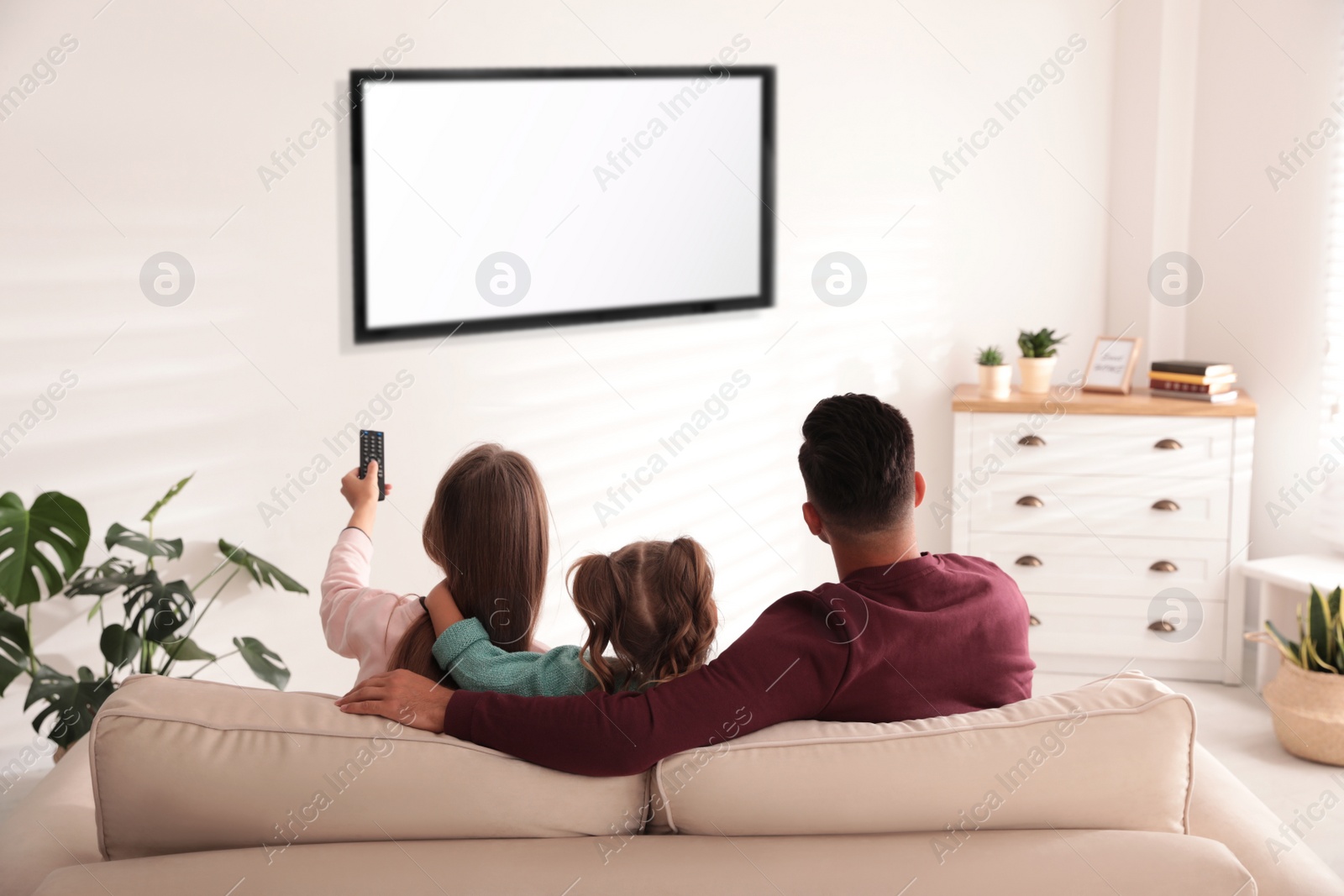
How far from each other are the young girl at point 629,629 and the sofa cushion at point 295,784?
0.18 metres

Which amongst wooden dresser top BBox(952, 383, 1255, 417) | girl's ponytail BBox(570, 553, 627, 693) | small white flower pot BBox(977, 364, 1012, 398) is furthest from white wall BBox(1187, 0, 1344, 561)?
girl's ponytail BBox(570, 553, 627, 693)

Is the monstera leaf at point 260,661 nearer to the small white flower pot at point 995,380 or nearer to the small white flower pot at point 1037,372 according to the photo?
the small white flower pot at point 995,380

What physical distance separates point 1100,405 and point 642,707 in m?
2.97

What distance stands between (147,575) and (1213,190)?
377 centimetres

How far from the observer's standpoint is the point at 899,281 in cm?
419

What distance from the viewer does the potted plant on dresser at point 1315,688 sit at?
122 inches

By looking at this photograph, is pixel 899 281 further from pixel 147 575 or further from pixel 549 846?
pixel 549 846

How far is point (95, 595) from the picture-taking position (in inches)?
105

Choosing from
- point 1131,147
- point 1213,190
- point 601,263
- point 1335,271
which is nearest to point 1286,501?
point 1335,271

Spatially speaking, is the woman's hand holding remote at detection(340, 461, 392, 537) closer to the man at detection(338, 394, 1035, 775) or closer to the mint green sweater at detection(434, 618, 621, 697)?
the mint green sweater at detection(434, 618, 621, 697)

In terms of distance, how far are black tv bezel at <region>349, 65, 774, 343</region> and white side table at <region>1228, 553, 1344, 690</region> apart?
72.5 inches

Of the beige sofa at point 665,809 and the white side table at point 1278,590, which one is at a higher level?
the beige sofa at point 665,809

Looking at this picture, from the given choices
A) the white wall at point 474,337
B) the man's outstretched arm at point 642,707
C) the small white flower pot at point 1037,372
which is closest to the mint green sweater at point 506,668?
the man's outstretched arm at point 642,707

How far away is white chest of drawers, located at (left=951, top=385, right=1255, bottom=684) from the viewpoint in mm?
3764
